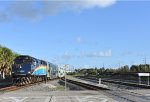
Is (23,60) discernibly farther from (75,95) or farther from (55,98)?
(55,98)

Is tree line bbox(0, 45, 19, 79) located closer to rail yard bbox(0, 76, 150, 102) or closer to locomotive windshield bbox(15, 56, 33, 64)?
locomotive windshield bbox(15, 56, 33, 64)

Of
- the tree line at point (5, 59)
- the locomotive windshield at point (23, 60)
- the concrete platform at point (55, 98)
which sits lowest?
the concrete platform at point (55, 98)

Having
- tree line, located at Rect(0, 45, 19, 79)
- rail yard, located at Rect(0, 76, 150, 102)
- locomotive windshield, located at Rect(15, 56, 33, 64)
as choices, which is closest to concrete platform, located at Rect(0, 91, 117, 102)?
rail yard, located at Rect(0, 76, 150, 102)

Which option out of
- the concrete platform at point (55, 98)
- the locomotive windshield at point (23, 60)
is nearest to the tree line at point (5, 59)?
the locomotive windshield at point (23, 60)

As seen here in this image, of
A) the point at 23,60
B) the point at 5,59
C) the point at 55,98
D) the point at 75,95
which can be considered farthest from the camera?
the point at 5,59

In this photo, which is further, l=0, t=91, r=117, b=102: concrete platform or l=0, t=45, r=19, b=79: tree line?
l=0, t=45, r=19, b=79: tree line

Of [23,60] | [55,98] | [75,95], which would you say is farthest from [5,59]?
[55,98]

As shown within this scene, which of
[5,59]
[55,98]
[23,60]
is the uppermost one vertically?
[5,59]

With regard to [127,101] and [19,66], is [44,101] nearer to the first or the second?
[127,101]

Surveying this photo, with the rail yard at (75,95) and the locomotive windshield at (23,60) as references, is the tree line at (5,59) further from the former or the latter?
the rail yard at (75,95)

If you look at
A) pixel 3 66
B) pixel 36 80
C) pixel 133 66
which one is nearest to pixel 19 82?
pixel 36 80

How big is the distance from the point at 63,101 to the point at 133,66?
147 meters

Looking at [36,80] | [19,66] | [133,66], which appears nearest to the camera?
[19,66]

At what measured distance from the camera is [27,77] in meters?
52.8
